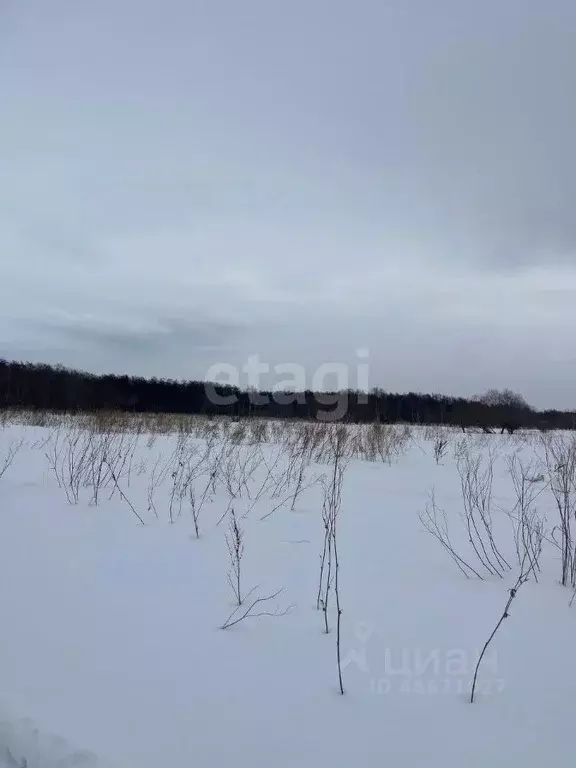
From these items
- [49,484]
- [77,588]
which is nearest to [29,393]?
[49,484]

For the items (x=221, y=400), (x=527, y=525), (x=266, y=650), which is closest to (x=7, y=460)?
(x=266, y=650)

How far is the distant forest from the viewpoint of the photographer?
1146 inches

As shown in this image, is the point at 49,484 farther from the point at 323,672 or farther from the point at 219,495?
the point at 323,672

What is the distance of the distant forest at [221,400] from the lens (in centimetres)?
2911

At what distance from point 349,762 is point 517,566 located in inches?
94.8

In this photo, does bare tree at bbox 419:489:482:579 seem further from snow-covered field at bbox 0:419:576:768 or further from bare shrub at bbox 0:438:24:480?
bare shrub at bbox 0:438:24:480

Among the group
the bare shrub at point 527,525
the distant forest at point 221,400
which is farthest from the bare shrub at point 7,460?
the distant forest at point 221,400

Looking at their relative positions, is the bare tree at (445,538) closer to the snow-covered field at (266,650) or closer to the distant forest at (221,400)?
the snow-covered field at (266,650)

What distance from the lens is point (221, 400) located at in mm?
45906

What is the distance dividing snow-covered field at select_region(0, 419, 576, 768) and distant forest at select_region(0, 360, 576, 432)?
71.0ft

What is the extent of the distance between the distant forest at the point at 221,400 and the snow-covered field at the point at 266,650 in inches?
852

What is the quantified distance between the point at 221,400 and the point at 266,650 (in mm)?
43995

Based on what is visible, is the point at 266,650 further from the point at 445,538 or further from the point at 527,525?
the point at 445,538

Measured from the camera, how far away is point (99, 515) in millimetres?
4375
